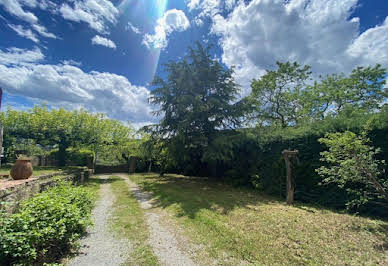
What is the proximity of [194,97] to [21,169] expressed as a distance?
287 inches

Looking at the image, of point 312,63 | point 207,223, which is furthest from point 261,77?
point 207,223

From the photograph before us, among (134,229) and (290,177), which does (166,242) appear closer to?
(134,229)

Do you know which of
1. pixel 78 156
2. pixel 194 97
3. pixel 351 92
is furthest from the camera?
pixel 78 156

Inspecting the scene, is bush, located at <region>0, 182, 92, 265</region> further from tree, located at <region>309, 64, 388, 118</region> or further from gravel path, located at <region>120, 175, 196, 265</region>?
tree, located at <region>309, 64, 388, 118</region>

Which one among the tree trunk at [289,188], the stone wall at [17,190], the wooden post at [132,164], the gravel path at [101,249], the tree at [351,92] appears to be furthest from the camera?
the wooden post at [132,164]

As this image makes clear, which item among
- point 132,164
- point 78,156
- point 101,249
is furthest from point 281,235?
point 78,156

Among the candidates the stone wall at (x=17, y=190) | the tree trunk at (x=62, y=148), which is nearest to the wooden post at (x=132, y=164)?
the tree trunk at (x=62, y=148)

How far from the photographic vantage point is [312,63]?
555 inches

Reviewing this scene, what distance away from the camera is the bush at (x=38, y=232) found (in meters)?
1.94

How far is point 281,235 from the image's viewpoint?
127 inches

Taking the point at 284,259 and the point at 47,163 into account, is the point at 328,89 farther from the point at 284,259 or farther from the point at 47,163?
the point at 47,163

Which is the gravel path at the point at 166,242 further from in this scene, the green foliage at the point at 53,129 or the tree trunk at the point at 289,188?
the green foliage at the point at 53,129

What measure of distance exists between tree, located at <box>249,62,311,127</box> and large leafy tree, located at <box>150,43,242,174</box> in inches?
230

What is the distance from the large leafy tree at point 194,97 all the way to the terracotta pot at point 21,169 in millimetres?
6019
